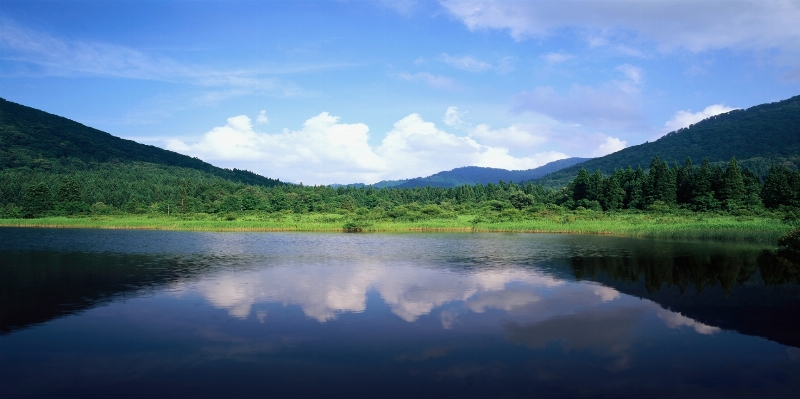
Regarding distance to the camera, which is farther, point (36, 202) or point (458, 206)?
point (458, 206)

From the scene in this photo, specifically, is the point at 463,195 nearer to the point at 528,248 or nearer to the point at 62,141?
the point at 528,248

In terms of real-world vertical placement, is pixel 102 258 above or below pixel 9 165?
below

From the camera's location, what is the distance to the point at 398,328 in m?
14.9

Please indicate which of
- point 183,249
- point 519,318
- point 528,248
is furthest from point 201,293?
point 528,248

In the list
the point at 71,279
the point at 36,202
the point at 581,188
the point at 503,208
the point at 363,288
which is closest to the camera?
the point at 363,288

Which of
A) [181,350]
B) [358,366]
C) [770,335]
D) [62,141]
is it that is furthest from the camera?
[62,141]

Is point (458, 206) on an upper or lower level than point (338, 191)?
lower

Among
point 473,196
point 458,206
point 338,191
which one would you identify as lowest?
point 458,206

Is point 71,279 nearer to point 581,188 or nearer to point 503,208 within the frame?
point 503,208

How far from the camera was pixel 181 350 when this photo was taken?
500 inches

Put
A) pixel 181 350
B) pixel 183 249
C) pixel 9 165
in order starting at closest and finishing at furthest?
pixel 181 350
pixel 183 249
pixel 9 165

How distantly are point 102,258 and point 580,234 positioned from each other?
142 feet

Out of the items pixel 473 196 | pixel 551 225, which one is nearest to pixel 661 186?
pixel 551 225

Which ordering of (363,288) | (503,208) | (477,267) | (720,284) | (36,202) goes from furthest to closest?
(503,208) < (36,202) < (477,267) < (720,284) < (363,288)
